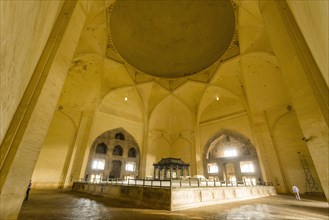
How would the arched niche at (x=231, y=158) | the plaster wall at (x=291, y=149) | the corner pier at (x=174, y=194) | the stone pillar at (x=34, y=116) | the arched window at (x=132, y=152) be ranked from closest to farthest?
the stone pillar at (x=34, y=116)
the corner pier at (x=174, y=194)
the plaster wall at (x=291, y=149)
the arched niche at (x=231, y=158)
the arched window at (x=132, y=152)

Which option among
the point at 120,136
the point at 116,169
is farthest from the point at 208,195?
the point at 120,136

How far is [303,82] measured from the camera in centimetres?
489

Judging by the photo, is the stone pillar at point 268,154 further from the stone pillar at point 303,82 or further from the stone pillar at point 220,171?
the stone pillar at point 303,82

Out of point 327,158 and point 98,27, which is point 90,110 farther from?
point 327,158

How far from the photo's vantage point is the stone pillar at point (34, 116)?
3.69m

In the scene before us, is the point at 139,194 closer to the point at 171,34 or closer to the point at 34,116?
the point at 34,116

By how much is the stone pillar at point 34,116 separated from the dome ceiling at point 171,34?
9154 mm

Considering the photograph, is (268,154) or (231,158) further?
(231,158)

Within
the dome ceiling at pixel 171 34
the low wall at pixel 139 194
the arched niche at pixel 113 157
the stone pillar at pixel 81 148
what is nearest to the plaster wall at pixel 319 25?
the low wall at pixel 139 194

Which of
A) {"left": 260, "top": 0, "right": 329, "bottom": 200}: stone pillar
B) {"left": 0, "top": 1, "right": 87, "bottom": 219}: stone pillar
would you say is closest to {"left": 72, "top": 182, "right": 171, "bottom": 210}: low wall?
{"left": 0, "top": 1, "right": 87, "bottom": 219}: stone pillar

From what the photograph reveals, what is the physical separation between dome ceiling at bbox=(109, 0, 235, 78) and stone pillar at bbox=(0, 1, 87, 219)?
9.15 m

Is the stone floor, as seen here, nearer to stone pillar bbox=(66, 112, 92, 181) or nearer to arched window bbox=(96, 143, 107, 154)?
stone pillar bbox=(66, 112, 92, 181)

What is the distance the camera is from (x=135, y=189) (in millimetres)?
8070

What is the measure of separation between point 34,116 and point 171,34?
606 inches
